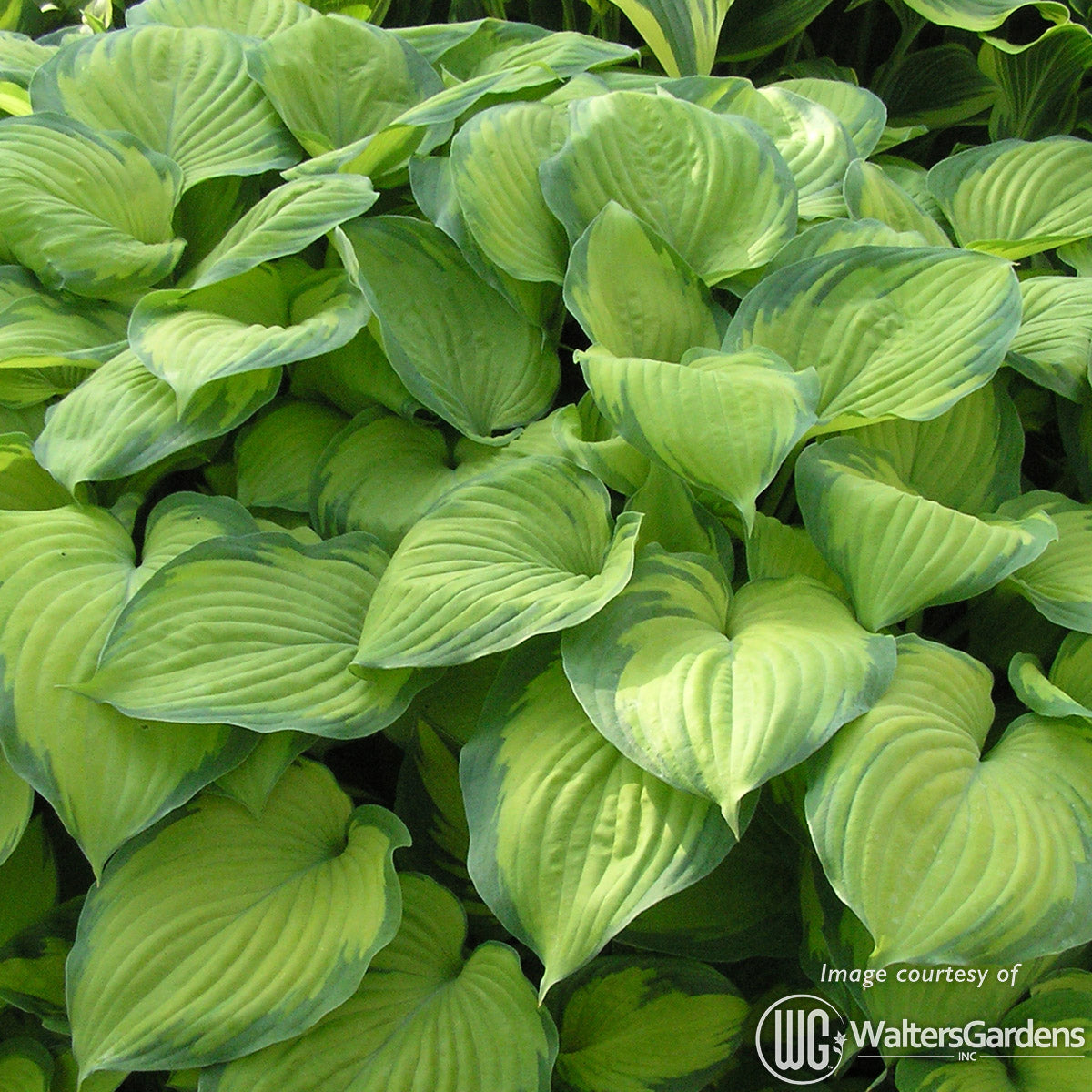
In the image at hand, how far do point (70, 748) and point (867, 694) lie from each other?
0.50 m

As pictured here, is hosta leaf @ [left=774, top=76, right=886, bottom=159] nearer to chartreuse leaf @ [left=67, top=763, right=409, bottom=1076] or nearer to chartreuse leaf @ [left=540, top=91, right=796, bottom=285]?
chartreuse leaf @ [left=540, top=91, right=796, bottom=285]

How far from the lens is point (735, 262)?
949mm

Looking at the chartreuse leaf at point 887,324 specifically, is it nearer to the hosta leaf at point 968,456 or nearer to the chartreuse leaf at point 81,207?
the hosta leaf at point 968,456

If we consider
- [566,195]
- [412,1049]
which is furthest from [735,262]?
[412,1049]

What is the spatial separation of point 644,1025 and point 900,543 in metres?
0.39

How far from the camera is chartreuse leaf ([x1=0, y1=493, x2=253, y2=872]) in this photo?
65cm

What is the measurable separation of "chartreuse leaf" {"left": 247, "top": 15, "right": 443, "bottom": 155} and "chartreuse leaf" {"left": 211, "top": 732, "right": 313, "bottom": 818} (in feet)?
2.11

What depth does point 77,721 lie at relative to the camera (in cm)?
66

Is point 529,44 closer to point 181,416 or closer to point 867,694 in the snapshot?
point 181,416

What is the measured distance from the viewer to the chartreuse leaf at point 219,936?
25.3 inches

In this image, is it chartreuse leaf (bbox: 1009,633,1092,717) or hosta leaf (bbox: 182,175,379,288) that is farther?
hosta leaf (bbox: 182,175,379,288)

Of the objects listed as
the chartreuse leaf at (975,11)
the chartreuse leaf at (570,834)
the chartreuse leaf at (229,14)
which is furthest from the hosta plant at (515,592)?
the chartreuse leaf at (975,11)

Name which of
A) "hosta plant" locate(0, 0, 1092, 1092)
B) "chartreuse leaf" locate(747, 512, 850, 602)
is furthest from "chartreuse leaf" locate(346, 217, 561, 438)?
"chartreuse leaf" locate(747, 512, 850, 602)

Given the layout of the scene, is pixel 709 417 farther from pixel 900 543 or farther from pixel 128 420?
pixel 128 420
